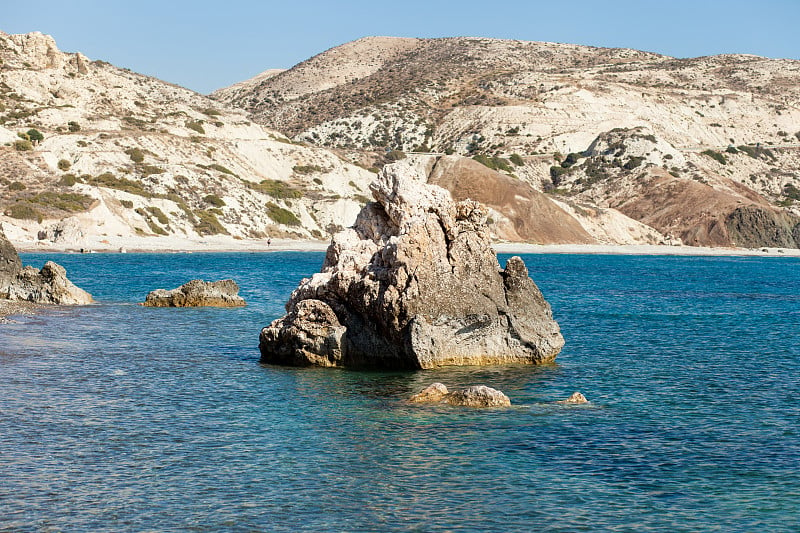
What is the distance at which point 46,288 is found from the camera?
3556 cm

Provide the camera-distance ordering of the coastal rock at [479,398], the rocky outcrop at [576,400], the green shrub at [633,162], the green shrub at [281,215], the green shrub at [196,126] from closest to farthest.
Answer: the coastal rock at [479,398]
the rocky outcrop at [576,400]
the green shrub at [281,215]
the green shrub at [196,126]
the green shrub at [633,162]

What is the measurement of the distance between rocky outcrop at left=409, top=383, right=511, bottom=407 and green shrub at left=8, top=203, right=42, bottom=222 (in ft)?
221

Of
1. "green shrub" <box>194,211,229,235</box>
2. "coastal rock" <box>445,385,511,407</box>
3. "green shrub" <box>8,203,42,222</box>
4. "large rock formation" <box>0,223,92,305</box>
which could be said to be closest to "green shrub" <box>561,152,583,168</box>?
"green shrub" <box>194,211,229,235</box>

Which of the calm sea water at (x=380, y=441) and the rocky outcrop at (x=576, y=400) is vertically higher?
the rocky outcrop at (x=576, y=400)

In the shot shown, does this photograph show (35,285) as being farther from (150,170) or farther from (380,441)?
(150,170)

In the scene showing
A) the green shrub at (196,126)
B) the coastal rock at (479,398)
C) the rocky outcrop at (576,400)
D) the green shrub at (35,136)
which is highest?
the green shrub at (196,126)

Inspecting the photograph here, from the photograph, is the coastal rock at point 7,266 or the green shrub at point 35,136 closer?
the coastal rock at point 7,266

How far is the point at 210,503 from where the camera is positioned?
38.6 feet

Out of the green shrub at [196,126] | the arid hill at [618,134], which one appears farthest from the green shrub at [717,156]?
the green shrub at [196,126]

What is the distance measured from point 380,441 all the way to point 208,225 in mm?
77016

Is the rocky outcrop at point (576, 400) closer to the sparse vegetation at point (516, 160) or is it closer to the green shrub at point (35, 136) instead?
the green shrub at point (35, 136)

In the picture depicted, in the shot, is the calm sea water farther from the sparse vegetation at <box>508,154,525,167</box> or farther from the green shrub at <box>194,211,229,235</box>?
the sparse vegetation at <box>508,154,525,167</box>

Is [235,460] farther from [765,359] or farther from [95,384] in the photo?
[765,359]

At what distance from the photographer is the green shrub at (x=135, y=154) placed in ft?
325
